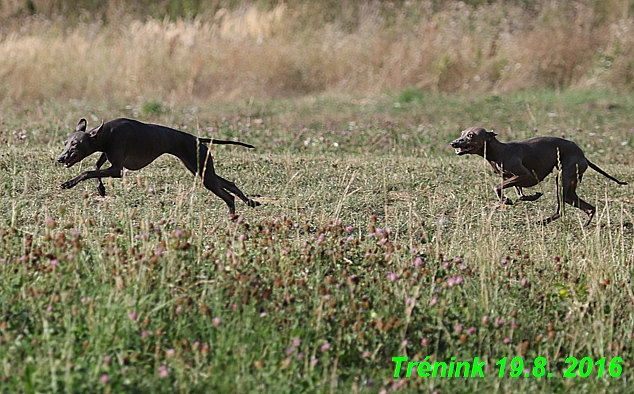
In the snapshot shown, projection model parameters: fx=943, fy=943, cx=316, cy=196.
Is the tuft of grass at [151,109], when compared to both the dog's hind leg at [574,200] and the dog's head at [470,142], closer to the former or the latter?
the dog's head at [470,142]

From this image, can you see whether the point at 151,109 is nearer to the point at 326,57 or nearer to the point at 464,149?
the point at 326,57

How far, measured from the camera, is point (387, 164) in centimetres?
935

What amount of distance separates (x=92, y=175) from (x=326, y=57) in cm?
1005

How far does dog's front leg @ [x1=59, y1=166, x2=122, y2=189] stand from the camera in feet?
20.6

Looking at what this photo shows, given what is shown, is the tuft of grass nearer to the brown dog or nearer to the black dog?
the black dog

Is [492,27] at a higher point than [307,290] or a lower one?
higher

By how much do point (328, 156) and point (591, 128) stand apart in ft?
14.2

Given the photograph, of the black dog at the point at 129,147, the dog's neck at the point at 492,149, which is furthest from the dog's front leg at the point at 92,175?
the dog's neck at the point at 492,149

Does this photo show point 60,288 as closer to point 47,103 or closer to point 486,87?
point 47,103

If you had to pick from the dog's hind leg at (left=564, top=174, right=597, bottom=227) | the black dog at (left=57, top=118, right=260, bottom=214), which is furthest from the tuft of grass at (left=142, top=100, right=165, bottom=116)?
the dog's hind leg at (left=564, top=174, right=597, bottom=227)

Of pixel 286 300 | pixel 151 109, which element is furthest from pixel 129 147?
pixel 151 109

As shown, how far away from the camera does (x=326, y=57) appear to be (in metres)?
16.0

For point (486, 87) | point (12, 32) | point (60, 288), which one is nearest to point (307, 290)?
point (60, 288)

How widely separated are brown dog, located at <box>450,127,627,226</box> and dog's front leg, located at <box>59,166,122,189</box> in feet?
8.08
